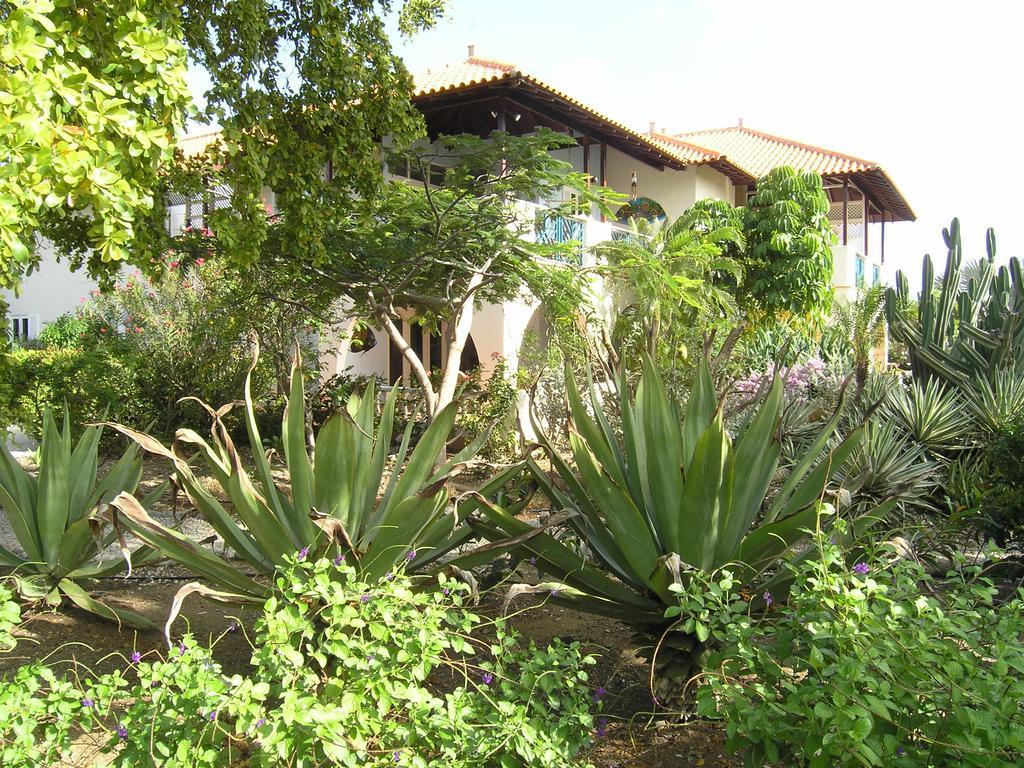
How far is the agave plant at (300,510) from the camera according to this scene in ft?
10.5

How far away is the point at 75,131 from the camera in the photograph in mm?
4090

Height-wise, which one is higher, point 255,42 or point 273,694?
point 255,42

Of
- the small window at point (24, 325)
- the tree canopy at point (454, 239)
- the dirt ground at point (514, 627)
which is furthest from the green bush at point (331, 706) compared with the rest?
the small window at point (24, 325)

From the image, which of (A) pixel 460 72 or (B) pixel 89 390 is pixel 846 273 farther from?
(B) pixel 89 390

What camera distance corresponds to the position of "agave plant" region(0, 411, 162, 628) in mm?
3877

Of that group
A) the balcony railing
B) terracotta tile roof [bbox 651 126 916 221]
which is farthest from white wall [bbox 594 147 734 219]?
the balcony railing

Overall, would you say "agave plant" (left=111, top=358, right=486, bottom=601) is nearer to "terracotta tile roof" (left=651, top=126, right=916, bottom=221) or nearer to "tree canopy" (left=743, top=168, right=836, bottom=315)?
"tree canopy" (left=743, top=168, right=836, bottom=315)

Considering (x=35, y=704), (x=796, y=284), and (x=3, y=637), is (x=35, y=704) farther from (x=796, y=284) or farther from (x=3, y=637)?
(x=796, y=284)

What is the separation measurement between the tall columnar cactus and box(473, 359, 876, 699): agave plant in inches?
199

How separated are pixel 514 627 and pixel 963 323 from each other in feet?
21.2

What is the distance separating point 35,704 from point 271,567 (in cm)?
98

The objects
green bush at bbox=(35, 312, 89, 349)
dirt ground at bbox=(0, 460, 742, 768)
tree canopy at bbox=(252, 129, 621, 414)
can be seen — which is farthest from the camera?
A: green bush at bbox=(35, 312, 89, 349)

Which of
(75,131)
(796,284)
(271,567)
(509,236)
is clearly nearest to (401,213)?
(509,236)

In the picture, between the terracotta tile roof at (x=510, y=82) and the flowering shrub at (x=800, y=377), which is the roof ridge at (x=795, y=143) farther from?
the flowering shrub at (x=800, y=377)
